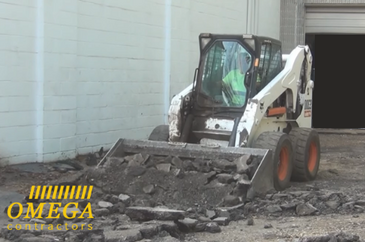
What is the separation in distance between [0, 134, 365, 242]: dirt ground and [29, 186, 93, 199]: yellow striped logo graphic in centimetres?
35

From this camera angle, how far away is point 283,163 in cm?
985

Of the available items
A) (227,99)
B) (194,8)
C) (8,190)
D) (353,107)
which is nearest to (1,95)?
(8,190)

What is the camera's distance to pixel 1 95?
10.6 meters

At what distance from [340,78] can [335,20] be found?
6.71 meters

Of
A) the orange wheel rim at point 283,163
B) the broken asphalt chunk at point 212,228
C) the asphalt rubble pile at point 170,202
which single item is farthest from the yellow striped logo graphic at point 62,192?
the orange wheel rim at point 283,163

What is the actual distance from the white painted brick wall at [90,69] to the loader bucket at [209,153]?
2116 mm

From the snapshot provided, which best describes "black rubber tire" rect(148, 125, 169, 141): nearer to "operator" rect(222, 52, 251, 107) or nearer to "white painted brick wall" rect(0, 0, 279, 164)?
"operator" rect(222, 52, 251, 107)

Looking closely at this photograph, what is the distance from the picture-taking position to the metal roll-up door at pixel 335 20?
1989cm

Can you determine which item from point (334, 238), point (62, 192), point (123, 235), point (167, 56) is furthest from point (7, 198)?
point (167, 56)

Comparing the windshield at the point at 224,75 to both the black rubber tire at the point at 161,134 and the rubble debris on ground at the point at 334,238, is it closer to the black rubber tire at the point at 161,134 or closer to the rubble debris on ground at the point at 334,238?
the black rubber tire at the point at 161,134

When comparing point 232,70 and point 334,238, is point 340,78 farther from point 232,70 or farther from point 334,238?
point 334,238

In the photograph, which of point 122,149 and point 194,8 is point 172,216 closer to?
point 122,149

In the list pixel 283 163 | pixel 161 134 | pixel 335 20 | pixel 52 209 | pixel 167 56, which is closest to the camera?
pixel 52 209

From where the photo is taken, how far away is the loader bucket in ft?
28.6
